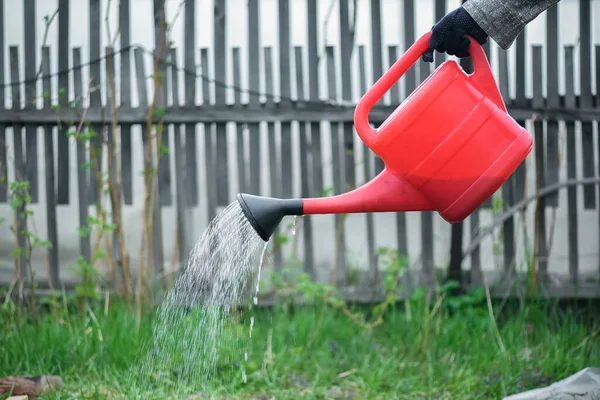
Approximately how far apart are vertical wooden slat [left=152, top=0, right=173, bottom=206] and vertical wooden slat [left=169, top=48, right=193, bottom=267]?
46mm

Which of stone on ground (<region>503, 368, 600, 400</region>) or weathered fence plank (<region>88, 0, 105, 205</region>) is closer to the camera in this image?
stone on ground (<region>503, 368, 600, 400</region>)

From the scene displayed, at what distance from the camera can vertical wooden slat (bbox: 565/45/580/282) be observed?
3.79m

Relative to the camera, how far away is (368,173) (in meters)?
3.87

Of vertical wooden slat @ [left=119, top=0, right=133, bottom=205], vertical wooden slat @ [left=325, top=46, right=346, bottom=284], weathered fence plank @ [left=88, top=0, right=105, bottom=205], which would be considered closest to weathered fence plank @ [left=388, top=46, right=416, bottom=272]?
vertical wooden slat @ [left=325, top=46, right=346, bottom=284]

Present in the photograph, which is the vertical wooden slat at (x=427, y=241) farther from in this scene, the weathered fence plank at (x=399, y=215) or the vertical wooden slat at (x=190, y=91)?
the vertical wooden slat at (x=190, y=91)

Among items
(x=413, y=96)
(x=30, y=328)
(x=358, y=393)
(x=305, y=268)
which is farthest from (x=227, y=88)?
(x=413, y=96)

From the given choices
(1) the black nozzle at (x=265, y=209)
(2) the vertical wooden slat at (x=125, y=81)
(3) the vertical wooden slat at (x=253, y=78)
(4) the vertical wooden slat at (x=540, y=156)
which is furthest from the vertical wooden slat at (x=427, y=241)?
(1) the black nozzle at (x=265, y=209)

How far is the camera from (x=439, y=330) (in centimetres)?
334

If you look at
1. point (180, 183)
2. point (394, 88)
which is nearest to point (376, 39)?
point (394, 88)

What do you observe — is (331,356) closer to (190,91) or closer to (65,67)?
(190,91)

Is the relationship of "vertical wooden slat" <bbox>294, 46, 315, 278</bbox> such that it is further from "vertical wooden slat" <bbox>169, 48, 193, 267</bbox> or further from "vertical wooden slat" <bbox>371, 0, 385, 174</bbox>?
"vertical wooden slat" <bbox>169, 48, 193, 267</bbox>

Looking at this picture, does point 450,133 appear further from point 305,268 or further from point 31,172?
point 31,172

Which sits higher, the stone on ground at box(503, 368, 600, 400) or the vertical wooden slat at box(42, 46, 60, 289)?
the vertical wooden slat at box(42, 46, 60, 289)

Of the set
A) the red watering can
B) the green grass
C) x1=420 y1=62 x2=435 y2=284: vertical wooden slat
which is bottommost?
the green grass
